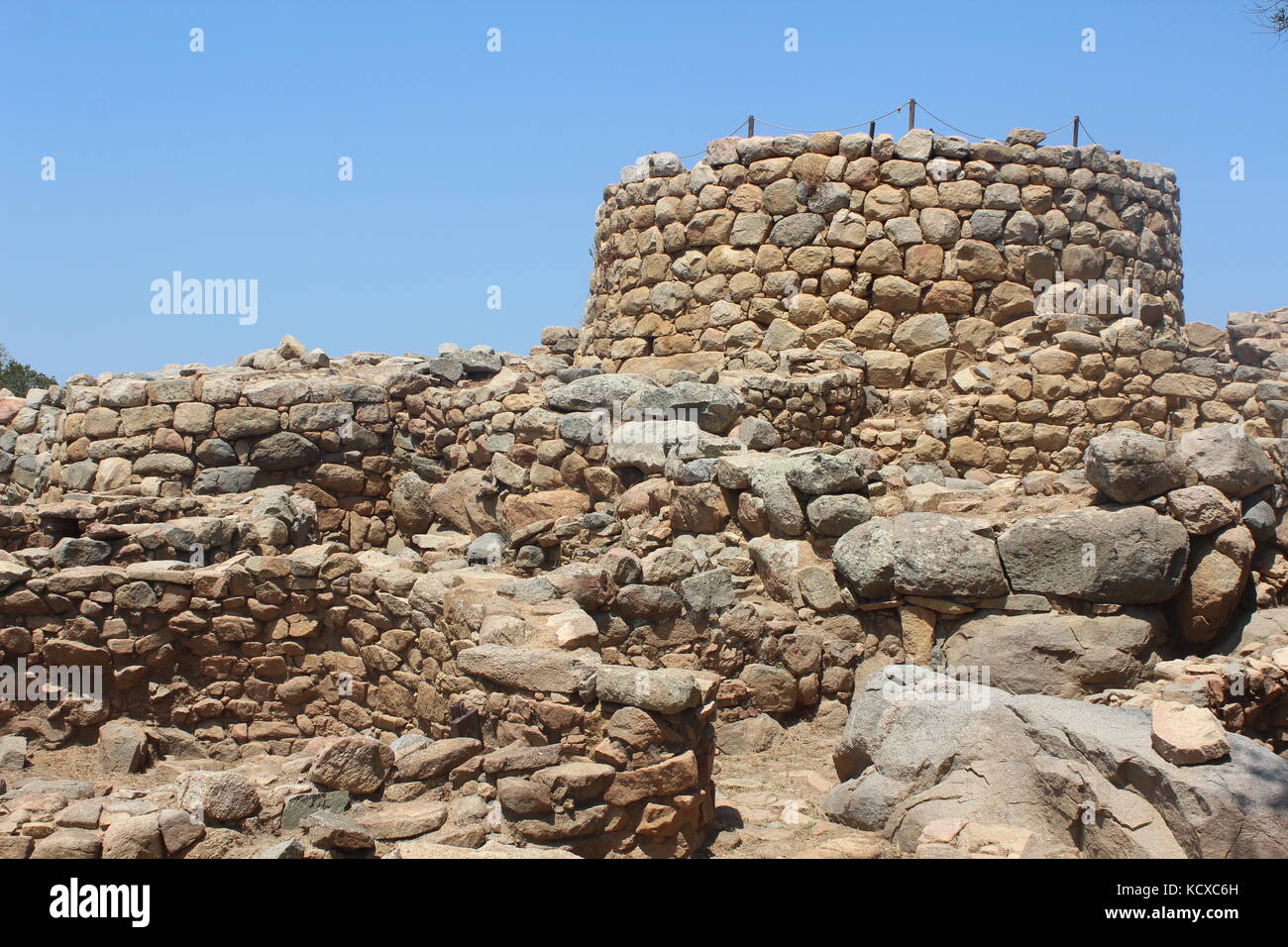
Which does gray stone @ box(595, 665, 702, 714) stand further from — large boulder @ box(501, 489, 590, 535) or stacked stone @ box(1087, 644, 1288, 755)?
large boulder @ box(501, 489, 590, 535)

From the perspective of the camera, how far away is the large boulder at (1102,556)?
7.29m

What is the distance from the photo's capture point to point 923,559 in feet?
24.8

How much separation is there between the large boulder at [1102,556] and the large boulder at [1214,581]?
0.57 ft

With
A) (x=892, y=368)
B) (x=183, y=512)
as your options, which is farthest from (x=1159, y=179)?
(x=183, y=512)

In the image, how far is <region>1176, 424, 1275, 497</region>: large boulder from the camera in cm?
763

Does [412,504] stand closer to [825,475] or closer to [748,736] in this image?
[825,475]

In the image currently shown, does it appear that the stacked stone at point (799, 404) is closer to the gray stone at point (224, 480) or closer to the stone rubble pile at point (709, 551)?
the stone rubble pile at point (709, 551)

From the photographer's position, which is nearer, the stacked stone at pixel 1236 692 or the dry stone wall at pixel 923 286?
the stacked stone at pixel 1236 692

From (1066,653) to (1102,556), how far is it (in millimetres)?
665

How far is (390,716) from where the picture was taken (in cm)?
836

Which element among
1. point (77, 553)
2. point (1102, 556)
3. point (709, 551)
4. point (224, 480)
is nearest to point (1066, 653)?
point (1102, 556)

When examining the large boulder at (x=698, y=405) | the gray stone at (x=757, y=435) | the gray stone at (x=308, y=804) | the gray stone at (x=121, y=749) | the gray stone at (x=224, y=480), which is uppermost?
the large boulder at (x=698, y=405)

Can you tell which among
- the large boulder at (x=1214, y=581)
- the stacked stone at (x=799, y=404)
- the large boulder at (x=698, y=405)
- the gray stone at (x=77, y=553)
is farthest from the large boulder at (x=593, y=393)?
the large boulder at (x=1214, y=581)

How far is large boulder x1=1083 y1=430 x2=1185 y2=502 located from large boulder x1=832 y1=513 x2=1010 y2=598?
0.85 meters
